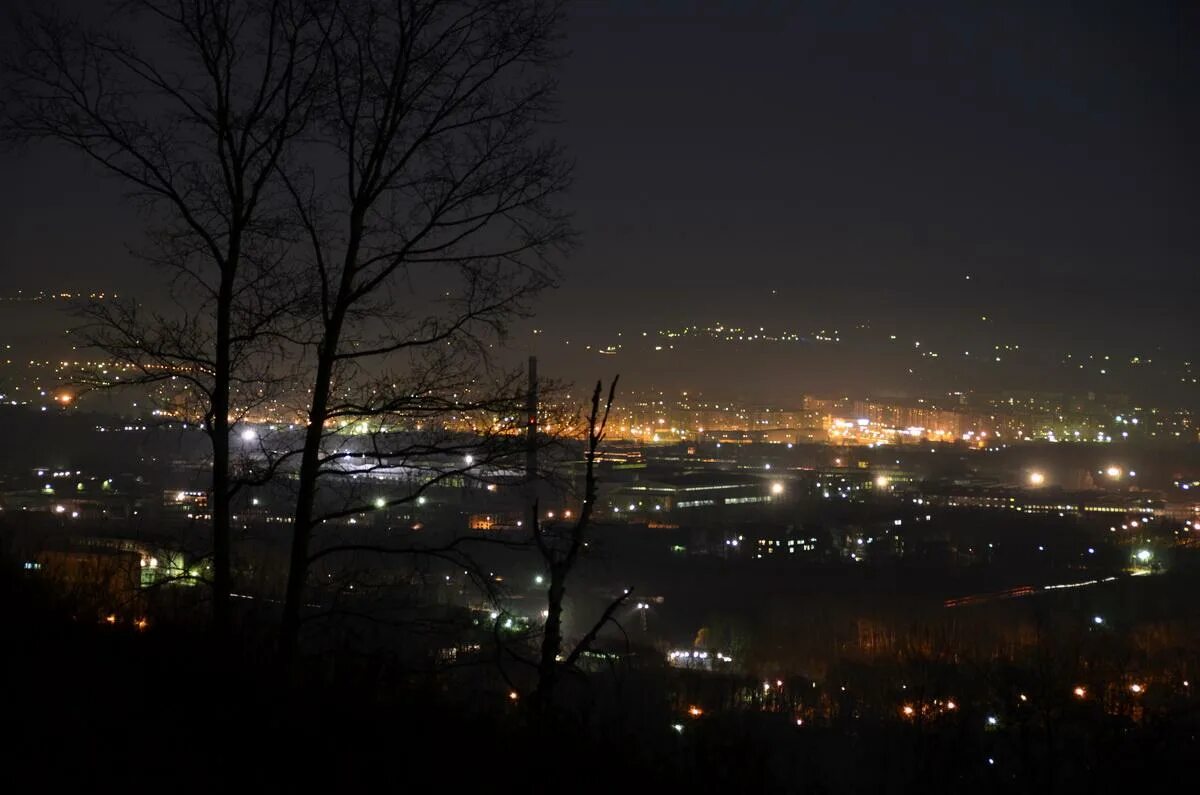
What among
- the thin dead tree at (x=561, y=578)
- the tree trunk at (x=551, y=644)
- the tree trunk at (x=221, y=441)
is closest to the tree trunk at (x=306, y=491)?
the tree trunk at (x=221, y=441)

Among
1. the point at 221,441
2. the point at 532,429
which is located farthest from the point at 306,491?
the point at 532,429

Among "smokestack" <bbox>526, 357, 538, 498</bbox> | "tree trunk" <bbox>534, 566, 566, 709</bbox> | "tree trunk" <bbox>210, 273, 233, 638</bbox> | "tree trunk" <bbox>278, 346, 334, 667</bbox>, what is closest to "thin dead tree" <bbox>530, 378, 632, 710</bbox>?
"tree trunk" <bbox>534, 566, 566, 709</bbox>

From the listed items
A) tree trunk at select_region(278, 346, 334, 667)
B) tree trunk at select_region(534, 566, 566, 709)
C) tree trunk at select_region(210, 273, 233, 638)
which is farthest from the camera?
tree trunk at select_region(210, 273, 233, 638)

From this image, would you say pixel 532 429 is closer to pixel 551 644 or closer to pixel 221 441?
pixel 551 644

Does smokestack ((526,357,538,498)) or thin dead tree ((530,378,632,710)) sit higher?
smokestack ((526,357,538,498))

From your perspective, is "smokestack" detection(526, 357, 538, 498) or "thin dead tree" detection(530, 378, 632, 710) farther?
"smokestack" detection(526, 357, 538, 498)

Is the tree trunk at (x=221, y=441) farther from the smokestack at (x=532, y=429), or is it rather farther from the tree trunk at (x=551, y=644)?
the tree trunk at (x=551, y=644)

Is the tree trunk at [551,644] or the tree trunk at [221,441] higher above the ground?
the tree trunk at [221,441]

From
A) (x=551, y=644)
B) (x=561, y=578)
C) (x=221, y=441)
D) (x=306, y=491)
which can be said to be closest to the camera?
(x=551, y=644)

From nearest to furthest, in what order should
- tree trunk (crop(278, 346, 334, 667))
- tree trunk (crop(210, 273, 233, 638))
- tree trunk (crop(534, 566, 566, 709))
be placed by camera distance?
tree trunk (crop(534, 566, 566, 709)) < tree trunk (crop(278, 346, 334, 667)) < tree trunk (crop(210, 273, 233, 638))

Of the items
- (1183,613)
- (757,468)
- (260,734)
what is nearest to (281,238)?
(260,734)

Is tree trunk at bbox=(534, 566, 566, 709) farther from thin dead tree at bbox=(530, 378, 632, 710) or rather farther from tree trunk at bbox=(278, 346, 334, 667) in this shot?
tree trunk at bbox=(278, 346, 334, 667)

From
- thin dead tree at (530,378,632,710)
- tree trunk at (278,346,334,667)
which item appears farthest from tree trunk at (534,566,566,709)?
tree trunk at (278,346,334,667)
